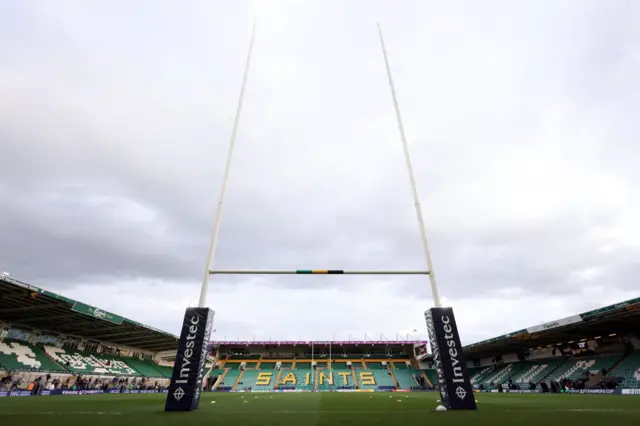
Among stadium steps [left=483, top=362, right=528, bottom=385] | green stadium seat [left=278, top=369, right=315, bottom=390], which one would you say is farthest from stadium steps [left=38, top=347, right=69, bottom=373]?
stadium steps [left=483, top=362, right=528, bottom=385]

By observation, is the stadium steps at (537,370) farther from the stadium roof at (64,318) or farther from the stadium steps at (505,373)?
the stadium roof at (64,318)

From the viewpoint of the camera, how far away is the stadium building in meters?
20.3

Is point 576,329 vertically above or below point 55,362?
above

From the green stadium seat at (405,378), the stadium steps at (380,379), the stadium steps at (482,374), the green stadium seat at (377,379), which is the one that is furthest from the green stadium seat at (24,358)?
the stadium steps at (482,374)

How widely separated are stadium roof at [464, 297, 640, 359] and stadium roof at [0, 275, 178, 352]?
1199 inches

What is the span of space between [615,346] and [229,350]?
43.1m

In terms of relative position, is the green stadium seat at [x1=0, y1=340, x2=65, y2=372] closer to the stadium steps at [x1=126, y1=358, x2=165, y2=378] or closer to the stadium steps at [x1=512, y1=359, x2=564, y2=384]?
the stadium steps at [x1=126, y1=358, x2=165, y2=378]

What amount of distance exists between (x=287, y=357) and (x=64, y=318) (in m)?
29.5

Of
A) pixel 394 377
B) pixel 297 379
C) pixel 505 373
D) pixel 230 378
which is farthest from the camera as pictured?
pixel 394 377

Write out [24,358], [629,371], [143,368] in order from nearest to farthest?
[629,371] < [24,358] < [143,368]

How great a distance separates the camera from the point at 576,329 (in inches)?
904

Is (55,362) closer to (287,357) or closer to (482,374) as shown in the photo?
(287,357)

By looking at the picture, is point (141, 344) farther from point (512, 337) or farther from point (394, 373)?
point (512, 337)

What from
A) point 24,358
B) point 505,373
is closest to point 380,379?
point 505,373
